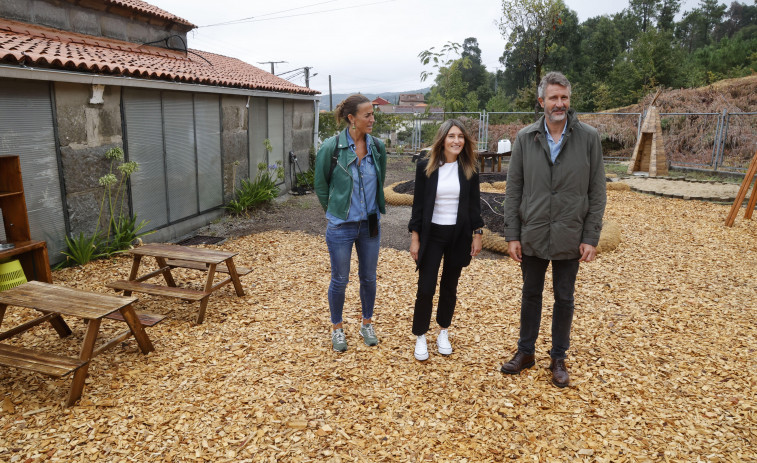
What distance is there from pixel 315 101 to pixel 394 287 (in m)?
9.98

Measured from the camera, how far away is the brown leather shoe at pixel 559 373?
132 inches

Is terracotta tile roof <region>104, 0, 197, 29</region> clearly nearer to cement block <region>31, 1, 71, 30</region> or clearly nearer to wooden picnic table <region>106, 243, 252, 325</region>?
cement block <region>31, 1, 71, 30</region>

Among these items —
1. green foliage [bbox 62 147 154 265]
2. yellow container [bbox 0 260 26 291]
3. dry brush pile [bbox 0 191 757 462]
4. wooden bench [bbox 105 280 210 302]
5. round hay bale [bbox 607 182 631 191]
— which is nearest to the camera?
dry brush pile [bbox 0 191 757 462]

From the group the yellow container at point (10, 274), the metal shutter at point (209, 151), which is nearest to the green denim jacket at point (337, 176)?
the yellow container at point (10, 274)

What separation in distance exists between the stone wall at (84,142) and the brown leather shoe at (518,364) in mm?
5558

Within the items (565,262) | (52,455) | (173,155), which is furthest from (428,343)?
(173,155)

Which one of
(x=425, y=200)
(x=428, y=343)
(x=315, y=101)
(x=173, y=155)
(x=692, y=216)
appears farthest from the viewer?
(x=315, y=101)

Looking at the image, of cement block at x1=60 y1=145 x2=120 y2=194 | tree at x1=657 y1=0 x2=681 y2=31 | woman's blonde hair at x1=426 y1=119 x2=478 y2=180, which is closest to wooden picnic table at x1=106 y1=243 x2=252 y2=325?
cement block at x1=60 y1=145 x2=120 y2=194

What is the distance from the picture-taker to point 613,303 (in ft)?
16.3

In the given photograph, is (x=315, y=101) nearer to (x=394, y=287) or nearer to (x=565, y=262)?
(x=394, y=287)

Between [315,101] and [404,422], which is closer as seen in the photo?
[404,422]

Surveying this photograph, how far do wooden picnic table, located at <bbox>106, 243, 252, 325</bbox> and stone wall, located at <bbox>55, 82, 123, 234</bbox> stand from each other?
1713 mm

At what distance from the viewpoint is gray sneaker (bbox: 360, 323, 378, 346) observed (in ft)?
13.1

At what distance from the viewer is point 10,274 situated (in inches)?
185
